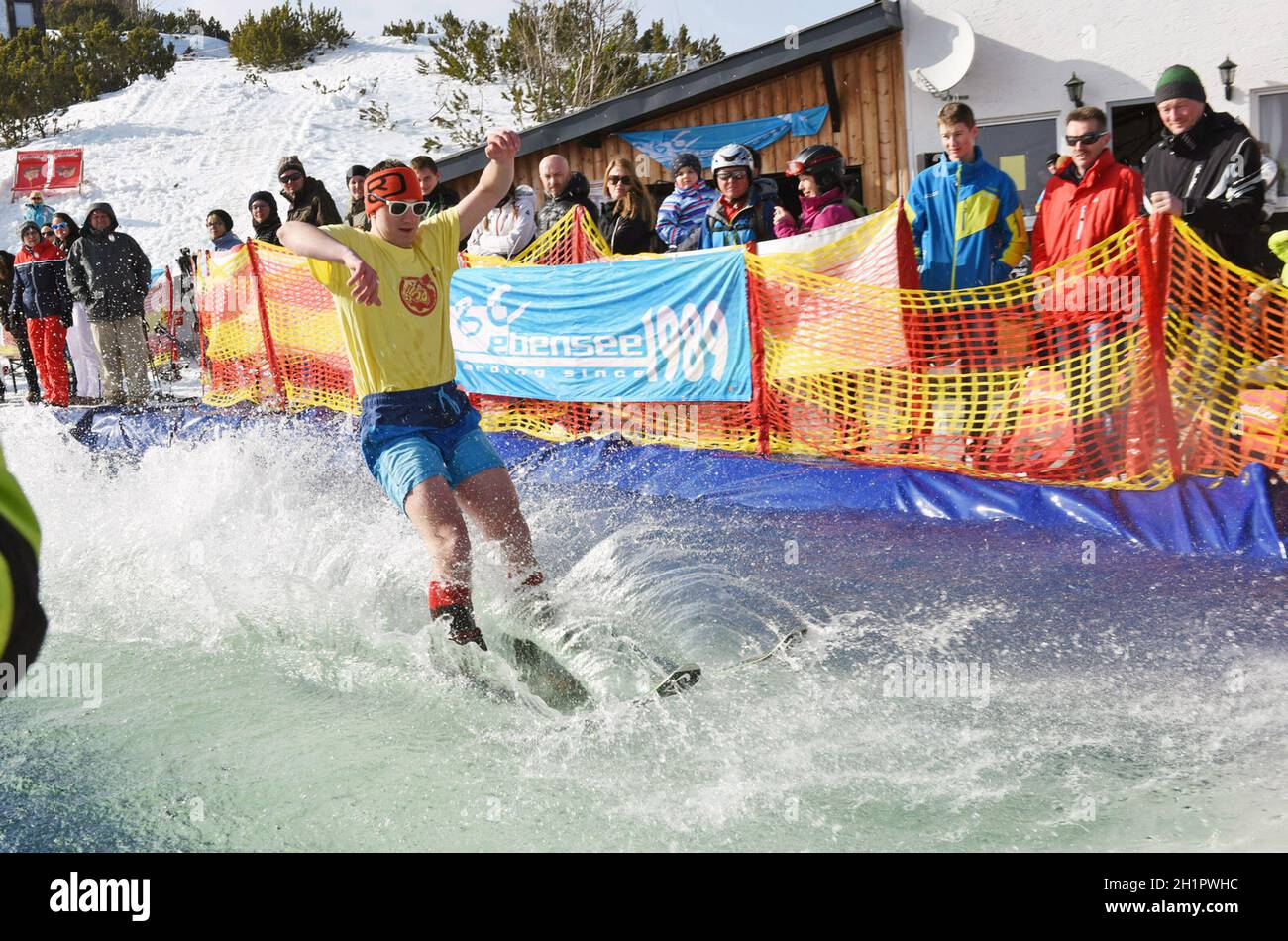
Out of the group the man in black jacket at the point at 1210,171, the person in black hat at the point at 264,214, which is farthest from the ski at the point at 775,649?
the person in black hat at the point at 264,214

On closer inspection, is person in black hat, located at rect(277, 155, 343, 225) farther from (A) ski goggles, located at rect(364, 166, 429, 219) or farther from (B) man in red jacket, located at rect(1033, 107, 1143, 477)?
(B) man in red jacket, located at rect(1033, 107, 1143, 477)

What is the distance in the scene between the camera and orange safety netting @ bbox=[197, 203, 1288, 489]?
5602 millimetres

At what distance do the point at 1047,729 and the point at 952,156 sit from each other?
4.13m

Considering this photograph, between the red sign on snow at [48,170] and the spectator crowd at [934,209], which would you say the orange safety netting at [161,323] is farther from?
the red sign on snow at [48,170]

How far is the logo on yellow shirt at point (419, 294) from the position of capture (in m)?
4.70

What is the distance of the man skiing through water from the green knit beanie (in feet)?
11.9

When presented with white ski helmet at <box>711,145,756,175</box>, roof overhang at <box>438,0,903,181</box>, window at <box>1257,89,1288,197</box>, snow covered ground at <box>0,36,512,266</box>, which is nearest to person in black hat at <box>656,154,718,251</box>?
white ski helmet at <box>711,145,756,175</box>

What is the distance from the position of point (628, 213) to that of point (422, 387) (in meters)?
4.10

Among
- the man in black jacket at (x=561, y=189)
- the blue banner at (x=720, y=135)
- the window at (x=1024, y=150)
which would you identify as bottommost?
the man in black jacket at (x=561, y=189)

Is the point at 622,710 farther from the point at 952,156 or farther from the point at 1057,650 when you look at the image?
the point at 952,156

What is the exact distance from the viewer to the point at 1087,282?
19.6 feet

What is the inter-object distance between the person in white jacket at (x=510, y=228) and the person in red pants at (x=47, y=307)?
5.89 metres

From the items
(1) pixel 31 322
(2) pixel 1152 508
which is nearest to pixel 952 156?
(2) pixel 1152 508
